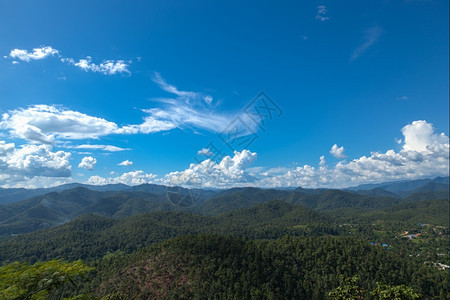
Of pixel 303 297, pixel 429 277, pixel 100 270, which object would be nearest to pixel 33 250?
pixel 100 270

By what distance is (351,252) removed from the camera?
109125mm

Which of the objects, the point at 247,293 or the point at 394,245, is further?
the point at 394,245

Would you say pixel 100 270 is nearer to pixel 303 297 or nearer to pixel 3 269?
pixel 303 297

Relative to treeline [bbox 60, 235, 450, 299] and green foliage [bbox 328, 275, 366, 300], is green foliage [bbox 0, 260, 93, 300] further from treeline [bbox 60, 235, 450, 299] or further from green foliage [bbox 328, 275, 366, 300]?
treeline [bbox 60, 235, 450, 299]

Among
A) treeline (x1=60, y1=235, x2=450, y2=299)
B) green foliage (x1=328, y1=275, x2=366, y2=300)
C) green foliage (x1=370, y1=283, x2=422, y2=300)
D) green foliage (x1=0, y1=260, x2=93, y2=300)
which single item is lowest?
treeline (x1=60, y1=235, x2=450, y2=299)

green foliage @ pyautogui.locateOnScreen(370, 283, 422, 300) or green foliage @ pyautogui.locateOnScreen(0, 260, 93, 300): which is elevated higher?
green foliage @ pyautogui.locateOnScreen(0, 260, 93, 300)

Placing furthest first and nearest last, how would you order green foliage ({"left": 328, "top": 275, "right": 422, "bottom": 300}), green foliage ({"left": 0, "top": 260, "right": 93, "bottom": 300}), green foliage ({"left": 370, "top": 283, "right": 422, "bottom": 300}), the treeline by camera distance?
the treeline, green foliage ({"left": 328, "top": 275, "right": 422, "bottom": 300}), green foliage ({"left": 370, "top": 283, "right": 422, "bottom": 300}), green foliage ({"left": 0, "top": 260, "right": 93, "bottom": 300})

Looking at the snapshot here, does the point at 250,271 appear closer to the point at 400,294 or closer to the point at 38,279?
the point at 400,294

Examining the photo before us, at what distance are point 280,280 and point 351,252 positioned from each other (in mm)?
44674

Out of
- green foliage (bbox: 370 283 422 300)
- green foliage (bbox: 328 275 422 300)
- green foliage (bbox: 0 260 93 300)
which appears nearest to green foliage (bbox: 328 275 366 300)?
green foliage (bbox: 328 275 422 300)

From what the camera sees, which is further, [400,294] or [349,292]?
[349,292]

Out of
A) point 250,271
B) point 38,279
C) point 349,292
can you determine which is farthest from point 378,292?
point 250,271

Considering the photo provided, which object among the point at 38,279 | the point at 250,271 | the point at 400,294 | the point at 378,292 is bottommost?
the point at 250,271

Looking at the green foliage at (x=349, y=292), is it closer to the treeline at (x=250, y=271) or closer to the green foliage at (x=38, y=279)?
the green foliage at (x=38, y=279)
